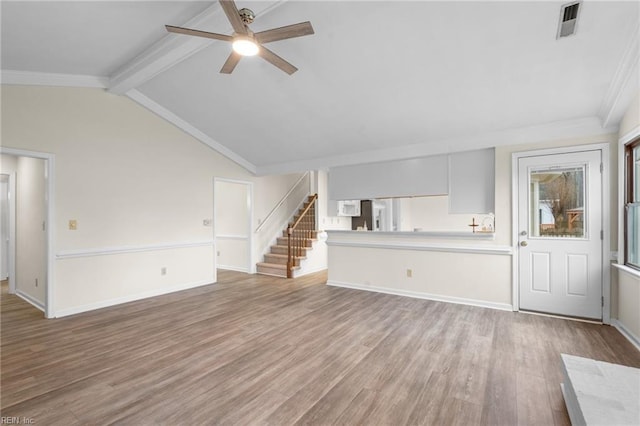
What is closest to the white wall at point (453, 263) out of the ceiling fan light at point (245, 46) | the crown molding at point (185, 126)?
the crown molding at point (185, 126)

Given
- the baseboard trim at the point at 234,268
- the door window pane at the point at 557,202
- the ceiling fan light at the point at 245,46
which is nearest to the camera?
the ceiling fan light at the point at 245,46

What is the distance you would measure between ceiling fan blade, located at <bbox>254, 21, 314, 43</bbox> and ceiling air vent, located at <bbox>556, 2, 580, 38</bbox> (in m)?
1.98

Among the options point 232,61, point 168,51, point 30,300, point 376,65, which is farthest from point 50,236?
point 376,65

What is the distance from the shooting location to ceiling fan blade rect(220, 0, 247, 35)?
203cm

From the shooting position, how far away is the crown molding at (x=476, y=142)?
140 inches

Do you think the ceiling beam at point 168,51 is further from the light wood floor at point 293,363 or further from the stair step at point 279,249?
the stair step at point 279,249

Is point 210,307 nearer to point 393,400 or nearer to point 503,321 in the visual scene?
point 393,400

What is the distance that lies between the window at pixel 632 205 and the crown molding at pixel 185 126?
6.02 m

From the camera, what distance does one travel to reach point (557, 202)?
3.79 metres

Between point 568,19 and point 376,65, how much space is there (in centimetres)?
163

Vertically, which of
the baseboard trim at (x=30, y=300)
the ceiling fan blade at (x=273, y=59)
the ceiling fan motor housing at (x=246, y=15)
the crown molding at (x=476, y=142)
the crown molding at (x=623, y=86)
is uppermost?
the ceiling fan motor housing at (x=246, y=15)

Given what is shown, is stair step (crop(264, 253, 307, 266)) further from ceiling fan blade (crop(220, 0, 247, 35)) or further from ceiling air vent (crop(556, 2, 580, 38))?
ceiling air vent (crop(556, 2, 580, 38))

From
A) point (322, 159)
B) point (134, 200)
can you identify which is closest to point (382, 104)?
point (322, 159)

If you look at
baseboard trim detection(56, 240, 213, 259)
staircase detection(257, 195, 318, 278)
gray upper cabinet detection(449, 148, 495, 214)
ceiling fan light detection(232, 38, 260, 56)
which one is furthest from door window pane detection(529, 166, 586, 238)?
baseboard trim detection(56, 240, 213, 259)
